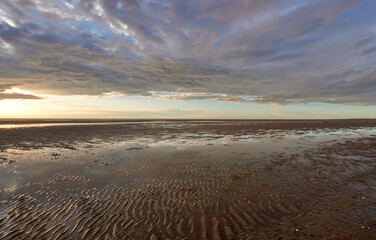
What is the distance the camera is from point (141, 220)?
624cm

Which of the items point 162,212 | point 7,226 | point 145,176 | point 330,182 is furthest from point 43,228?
point 330,182

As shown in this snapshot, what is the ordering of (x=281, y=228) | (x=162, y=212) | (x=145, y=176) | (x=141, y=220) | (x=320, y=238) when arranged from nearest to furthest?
(x=320, y=238) → (x=281, y=228) → (x=141, y=220) → (x=162, y=212) → (x=145, y=176)

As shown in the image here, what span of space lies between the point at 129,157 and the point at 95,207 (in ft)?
28.1

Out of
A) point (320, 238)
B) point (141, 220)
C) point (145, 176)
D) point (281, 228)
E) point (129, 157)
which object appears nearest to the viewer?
point (320, 238)

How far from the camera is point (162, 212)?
6.75 m

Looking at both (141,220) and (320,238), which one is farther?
(141,220)

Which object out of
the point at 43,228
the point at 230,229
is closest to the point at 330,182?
the point at 230,229

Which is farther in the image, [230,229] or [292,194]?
[292,194]

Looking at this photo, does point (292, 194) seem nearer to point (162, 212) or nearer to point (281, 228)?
point (281, 228)

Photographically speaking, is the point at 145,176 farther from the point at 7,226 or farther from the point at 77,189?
the point at 7,226

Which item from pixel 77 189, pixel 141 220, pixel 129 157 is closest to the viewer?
pixel 141 220

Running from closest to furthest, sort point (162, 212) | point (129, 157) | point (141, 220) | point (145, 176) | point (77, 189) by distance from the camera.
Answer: point (141, 220) → point (162, 212) → point (77, 189) → point (145, 176) → point (129, 157)

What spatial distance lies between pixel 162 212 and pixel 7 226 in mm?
5247

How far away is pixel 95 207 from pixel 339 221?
9.08 m
